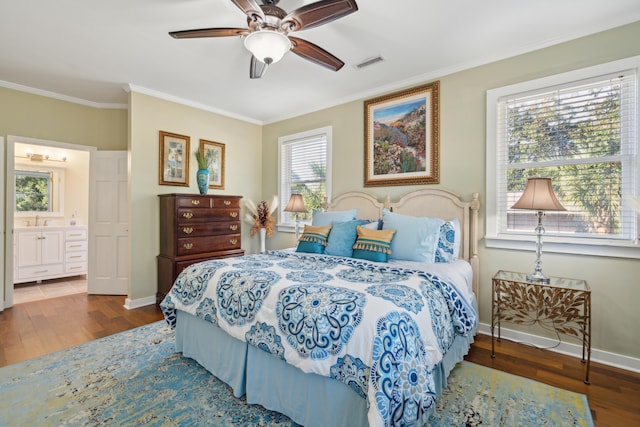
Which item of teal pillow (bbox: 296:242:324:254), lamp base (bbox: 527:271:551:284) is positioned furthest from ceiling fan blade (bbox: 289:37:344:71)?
lamp base (bbox: 527:271:551:284)

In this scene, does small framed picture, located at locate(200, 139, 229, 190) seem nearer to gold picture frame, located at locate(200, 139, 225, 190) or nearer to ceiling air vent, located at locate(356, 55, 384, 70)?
gold picture frame, located at locate(200, 139, 225, 190)

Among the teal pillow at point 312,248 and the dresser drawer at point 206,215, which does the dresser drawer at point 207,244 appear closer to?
the dresser drawer at point 206,215

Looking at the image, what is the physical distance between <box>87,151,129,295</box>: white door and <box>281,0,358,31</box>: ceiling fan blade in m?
3.64

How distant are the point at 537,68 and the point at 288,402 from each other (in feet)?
11.0

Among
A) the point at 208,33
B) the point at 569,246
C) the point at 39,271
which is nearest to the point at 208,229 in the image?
the point at 208,33

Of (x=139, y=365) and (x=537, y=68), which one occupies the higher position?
(x=537, y=68)

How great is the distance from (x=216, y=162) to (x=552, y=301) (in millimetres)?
4343

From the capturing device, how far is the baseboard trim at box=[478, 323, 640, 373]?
2.31 metres

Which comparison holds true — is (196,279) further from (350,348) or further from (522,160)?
(522,160)

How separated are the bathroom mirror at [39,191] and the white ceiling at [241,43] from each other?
200cm

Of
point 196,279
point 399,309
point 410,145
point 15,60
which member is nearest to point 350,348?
point 399,309

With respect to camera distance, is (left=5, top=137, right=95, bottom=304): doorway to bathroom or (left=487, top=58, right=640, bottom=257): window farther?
(left=5, top=137, right=95, bottom=304): doorway to bathroom

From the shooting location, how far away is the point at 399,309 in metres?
1.47

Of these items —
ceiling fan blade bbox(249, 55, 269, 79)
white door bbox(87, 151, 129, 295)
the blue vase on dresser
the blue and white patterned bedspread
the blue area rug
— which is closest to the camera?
the blue and white patterned bedspread
